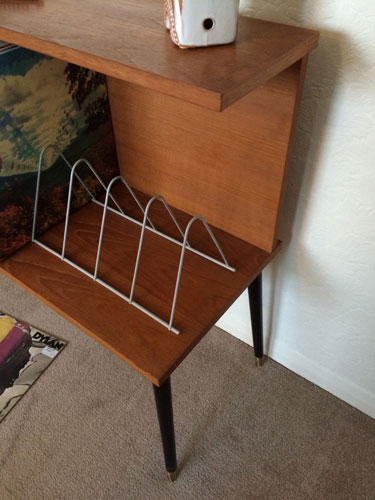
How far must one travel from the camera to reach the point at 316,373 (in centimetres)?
110

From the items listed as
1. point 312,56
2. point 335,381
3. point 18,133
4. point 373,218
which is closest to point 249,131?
point 312,56

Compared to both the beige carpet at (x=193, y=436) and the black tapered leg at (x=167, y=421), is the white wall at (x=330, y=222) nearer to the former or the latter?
the beige carpet at (x=193, y=436)

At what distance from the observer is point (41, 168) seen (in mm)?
813

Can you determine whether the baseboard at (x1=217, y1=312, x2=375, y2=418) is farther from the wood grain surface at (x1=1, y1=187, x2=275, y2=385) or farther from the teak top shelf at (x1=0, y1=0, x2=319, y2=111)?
the teak top shelf at (x1=0, y1=0, x2=319, y2=111)

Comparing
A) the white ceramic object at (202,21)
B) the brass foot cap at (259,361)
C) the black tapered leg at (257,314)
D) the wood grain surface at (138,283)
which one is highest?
the white ceramic object at (202,21)

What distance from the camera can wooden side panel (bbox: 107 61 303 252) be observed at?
0.67 metres

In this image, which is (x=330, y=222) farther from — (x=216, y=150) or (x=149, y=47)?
(x=149, y=47)

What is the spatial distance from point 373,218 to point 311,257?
175mm

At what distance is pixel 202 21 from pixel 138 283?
17.8 inches

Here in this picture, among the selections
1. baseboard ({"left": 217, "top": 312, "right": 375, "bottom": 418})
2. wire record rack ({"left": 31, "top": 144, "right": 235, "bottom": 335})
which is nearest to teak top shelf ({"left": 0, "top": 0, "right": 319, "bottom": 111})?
wire record rack ({"left": 31, "top": 144, "right": 235, "bottom": 335})

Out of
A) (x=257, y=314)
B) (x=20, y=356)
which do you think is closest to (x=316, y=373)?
(x=257, y=314)

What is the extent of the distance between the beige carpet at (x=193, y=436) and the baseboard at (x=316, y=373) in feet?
0.07

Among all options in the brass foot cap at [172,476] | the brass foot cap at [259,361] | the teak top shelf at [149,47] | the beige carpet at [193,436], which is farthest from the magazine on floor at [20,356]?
the teak top shelf at [149,47]

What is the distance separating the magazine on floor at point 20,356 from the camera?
3.71 feet
